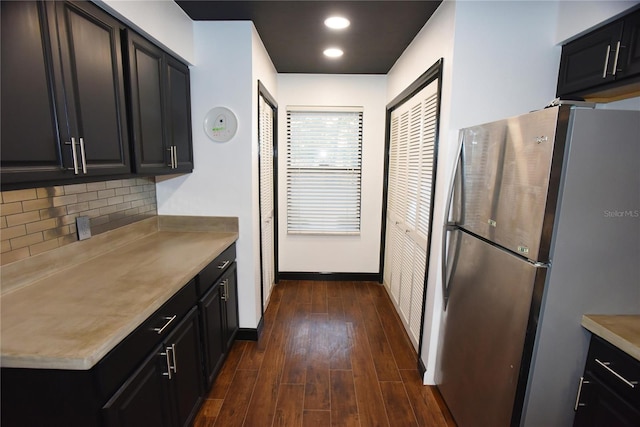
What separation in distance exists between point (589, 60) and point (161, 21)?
2.36 m

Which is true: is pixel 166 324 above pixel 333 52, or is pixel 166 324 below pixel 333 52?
below

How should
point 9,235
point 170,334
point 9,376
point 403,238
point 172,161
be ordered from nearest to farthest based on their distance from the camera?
point 9,376 → point 9,235 → point 170,334 → point 172,161 → point 403,238

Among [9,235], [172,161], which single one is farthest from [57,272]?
[172,161]

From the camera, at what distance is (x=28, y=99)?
1062 mm

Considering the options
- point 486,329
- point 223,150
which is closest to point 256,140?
point 223,150

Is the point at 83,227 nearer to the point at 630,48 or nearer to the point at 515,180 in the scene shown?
the point at 515,180

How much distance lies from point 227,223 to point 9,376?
1552mm

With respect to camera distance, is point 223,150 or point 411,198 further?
point 411,198

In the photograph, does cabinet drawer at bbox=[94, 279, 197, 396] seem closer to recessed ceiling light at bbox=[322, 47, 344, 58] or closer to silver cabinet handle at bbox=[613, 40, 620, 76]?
recessed ceiling light at bbox=[322, 47, 344, 58]

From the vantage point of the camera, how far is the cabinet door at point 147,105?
1.62 m

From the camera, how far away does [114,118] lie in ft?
4.91

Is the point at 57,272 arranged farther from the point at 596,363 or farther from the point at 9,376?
the point at 596,363

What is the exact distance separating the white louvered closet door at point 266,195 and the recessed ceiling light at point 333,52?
28.3 inches

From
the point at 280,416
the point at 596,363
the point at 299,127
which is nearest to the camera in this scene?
the point at 596,363
